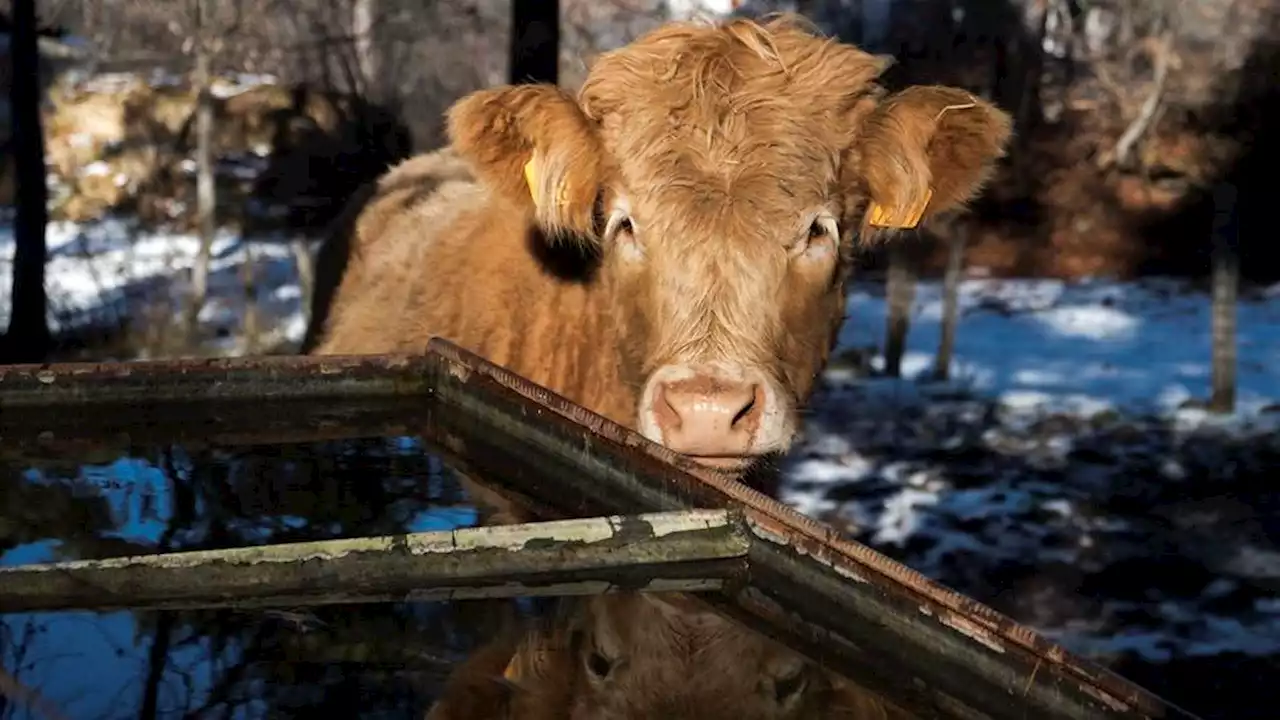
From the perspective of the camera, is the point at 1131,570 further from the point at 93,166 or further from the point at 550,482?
the point at 93,166

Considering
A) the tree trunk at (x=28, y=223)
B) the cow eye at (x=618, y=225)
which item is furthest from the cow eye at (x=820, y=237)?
the tree trunk at (x=28, y=223)

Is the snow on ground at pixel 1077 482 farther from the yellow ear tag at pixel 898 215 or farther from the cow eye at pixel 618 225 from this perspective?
the cow eye at pixel 618 225

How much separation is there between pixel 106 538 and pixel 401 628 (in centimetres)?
46

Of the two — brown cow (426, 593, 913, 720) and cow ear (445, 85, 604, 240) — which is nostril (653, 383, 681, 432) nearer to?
cow ear (445, 85, 604, 240)

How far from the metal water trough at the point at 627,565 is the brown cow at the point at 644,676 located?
0.03 meters

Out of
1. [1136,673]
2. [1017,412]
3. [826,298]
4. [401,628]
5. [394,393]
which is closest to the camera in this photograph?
[401,628]

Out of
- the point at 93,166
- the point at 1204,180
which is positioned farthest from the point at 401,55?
the point at 1204,180

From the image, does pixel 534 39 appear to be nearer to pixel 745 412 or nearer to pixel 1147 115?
pixel 745 412

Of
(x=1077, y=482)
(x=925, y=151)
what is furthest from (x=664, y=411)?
(x=1077, y=482)

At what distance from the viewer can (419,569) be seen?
140 cm

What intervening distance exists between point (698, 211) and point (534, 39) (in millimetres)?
4611

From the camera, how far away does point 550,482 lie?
179 cm

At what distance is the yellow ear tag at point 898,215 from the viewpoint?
3.67 meters

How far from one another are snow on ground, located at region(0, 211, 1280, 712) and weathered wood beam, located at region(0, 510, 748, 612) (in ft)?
0.16
